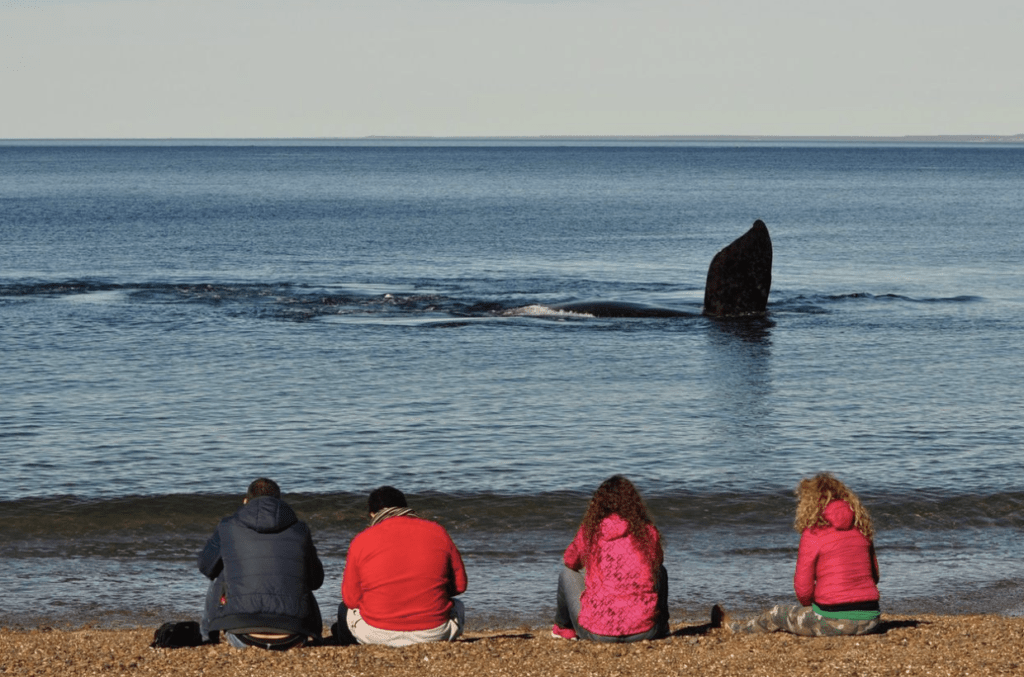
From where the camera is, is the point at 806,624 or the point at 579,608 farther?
the point at 806,624

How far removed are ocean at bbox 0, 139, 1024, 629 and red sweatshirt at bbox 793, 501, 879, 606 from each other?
8.86 ft

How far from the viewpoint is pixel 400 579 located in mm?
10250

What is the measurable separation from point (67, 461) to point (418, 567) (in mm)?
11676

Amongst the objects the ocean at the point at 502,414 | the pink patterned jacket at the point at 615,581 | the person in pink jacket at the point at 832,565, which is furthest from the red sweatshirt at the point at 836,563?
the ocean at the point at 502,414

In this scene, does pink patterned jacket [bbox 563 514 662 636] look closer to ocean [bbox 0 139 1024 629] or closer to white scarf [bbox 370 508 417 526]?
white scarf [bbox 370 508 417 526]

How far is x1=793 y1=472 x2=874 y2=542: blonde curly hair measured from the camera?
34.4 feet

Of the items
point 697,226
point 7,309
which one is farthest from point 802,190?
point 7,309

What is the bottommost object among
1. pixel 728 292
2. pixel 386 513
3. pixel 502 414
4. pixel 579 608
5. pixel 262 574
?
pixel 502 414

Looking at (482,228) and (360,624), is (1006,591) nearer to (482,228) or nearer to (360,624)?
(360,624)

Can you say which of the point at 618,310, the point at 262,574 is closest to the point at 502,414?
the point at 618,310

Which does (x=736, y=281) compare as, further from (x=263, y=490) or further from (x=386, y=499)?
(x=263, y=490)

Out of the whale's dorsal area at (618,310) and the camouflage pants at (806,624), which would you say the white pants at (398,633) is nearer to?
the camouflage pants at (806,624)

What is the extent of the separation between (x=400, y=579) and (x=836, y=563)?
11.3ft

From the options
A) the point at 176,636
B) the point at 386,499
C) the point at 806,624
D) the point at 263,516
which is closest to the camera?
the point at 263,516
